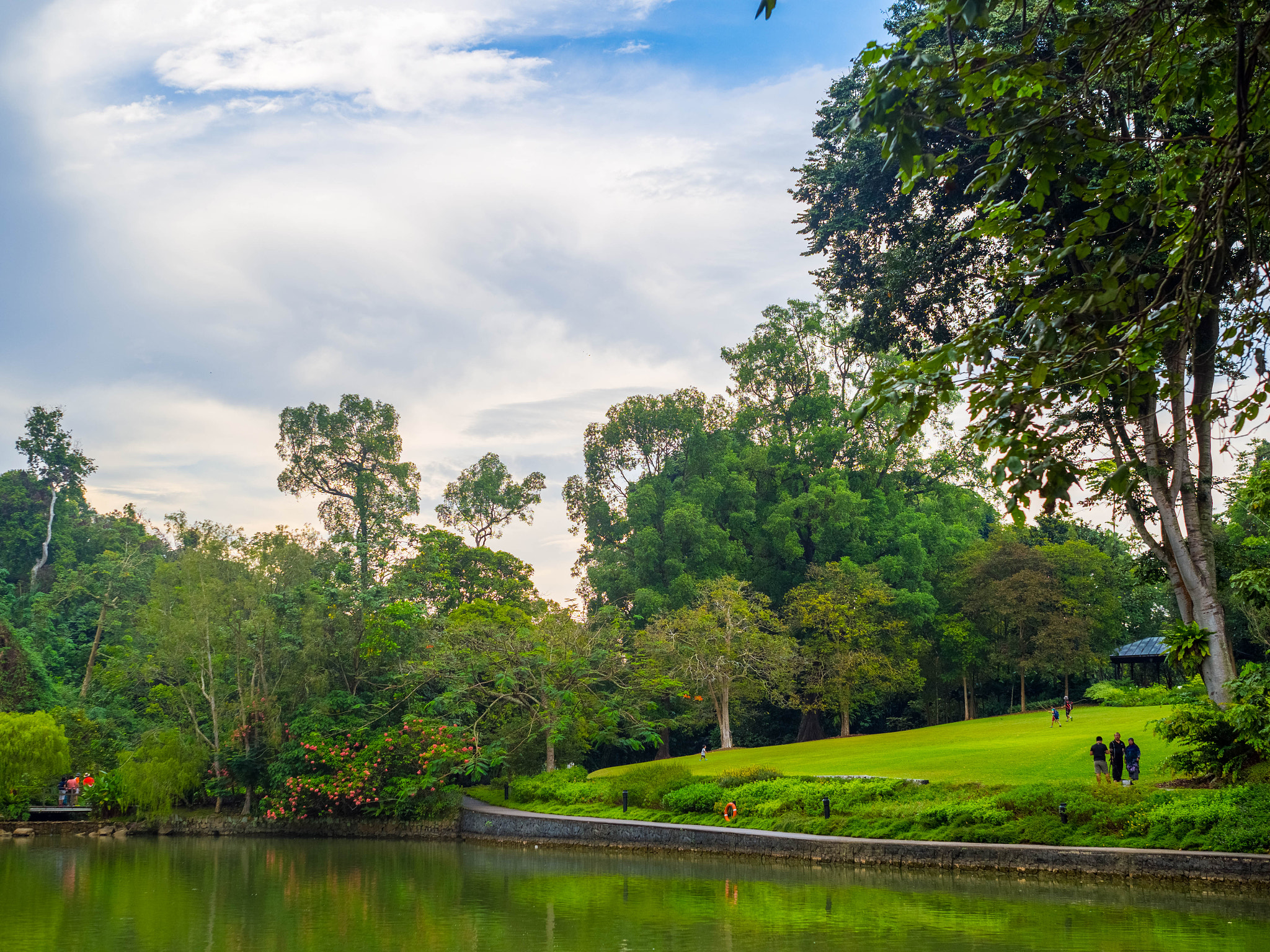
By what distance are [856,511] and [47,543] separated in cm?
4921

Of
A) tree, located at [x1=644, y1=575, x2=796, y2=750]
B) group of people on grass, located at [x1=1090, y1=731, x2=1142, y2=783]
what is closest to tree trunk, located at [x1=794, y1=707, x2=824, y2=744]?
tree, located at [x1=644, y1=575, x2=796, y2=750]

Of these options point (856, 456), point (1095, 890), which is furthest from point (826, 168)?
point (856, 456)

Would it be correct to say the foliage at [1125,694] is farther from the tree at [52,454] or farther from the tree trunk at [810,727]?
→ the tree at [52,454]

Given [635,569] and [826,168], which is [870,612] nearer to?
[635,569]

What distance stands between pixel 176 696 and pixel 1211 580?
107ft

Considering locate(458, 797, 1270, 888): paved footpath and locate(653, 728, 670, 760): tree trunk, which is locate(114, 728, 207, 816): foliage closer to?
locate(458, 797, 1270, 888): paved footpath

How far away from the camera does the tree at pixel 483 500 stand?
55.4m

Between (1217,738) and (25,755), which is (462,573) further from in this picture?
(1217,738)

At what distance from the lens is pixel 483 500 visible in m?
55.5

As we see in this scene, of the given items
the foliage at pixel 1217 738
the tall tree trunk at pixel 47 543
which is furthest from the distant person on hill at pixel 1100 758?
the tall tree trunk at pixel 47 543

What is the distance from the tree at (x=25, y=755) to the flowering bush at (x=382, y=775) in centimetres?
770

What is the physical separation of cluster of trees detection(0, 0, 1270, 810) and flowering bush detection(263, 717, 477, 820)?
84 cm

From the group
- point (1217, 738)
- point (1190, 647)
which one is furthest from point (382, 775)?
point (1190, 647)

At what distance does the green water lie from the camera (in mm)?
11570
